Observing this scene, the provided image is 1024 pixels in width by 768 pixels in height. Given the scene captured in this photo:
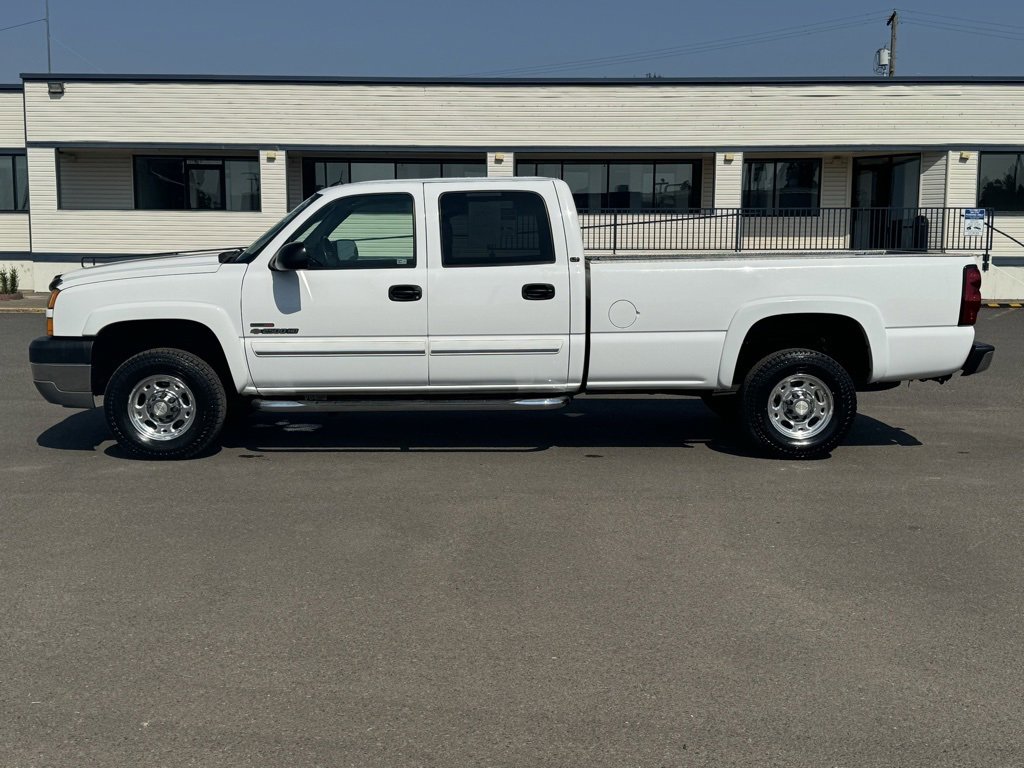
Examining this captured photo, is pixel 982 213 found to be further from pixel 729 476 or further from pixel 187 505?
pixel 187 505

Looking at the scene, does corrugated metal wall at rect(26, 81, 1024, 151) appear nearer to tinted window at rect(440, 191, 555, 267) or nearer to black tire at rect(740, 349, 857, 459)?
tinted window at rect(440, 191, 555, 267)

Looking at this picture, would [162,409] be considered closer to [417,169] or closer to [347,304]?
[347,304]

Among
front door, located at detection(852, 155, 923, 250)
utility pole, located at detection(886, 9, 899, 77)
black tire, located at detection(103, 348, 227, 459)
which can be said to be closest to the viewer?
black tire, located at detection(103, 348, 227, 459)

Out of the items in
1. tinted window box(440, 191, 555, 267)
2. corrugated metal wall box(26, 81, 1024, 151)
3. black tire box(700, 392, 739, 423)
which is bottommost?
black tire box(700, 392, 739, 423)

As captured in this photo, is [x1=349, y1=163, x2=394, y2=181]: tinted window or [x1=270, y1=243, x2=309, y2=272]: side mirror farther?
[x1=349, y1=163, x2=394, y2=181]: tinted window

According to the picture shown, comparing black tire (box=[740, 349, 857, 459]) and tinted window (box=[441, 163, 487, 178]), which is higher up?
tinted window (box=[441, 163, 487, 178])

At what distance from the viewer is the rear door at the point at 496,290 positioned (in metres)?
8.21

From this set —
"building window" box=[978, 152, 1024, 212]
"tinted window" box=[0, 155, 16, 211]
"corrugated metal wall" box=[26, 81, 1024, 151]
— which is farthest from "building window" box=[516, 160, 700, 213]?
"tinted window" box=[0, 155, 16, 211]

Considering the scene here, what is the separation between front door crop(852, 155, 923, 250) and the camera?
89.3 ft

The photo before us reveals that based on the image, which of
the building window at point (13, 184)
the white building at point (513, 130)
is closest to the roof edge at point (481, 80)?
the white building at point (513, 130)

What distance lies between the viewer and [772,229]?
2789cm

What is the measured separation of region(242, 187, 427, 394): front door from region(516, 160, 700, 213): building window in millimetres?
20452

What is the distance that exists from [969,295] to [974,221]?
61.5 ft

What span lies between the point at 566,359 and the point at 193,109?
20747mm
